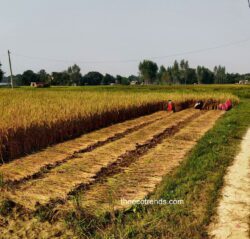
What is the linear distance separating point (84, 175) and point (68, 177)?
0.32m

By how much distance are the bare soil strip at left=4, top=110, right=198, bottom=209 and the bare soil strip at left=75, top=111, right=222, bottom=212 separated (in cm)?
44

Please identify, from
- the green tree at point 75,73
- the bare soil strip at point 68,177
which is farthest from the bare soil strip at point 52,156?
the green tree at point 75,73

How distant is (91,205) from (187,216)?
4.66 ft

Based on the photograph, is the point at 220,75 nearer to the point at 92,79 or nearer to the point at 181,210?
the point at 92,79

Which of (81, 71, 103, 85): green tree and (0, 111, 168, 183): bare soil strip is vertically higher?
(81, 71, 103, 85): green tree

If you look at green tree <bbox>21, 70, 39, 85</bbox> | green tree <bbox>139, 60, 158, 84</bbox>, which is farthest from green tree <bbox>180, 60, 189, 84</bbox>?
green tree <bbox>21, 70, 39, 85</bbox>

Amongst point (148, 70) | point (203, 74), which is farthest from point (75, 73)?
point (203, 74)

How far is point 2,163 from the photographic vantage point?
771 cm

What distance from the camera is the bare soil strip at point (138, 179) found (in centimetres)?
521

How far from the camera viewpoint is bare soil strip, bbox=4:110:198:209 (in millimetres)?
5348

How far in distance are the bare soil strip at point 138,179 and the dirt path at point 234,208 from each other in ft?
4.01

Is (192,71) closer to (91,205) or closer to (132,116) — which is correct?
(132,116)

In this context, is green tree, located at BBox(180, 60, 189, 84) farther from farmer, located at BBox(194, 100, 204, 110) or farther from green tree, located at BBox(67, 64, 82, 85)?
farmer, located at BBox(194, 100, 204, 110)

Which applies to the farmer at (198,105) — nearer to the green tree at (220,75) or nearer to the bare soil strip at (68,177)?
the bare soil strip at (68,177)
